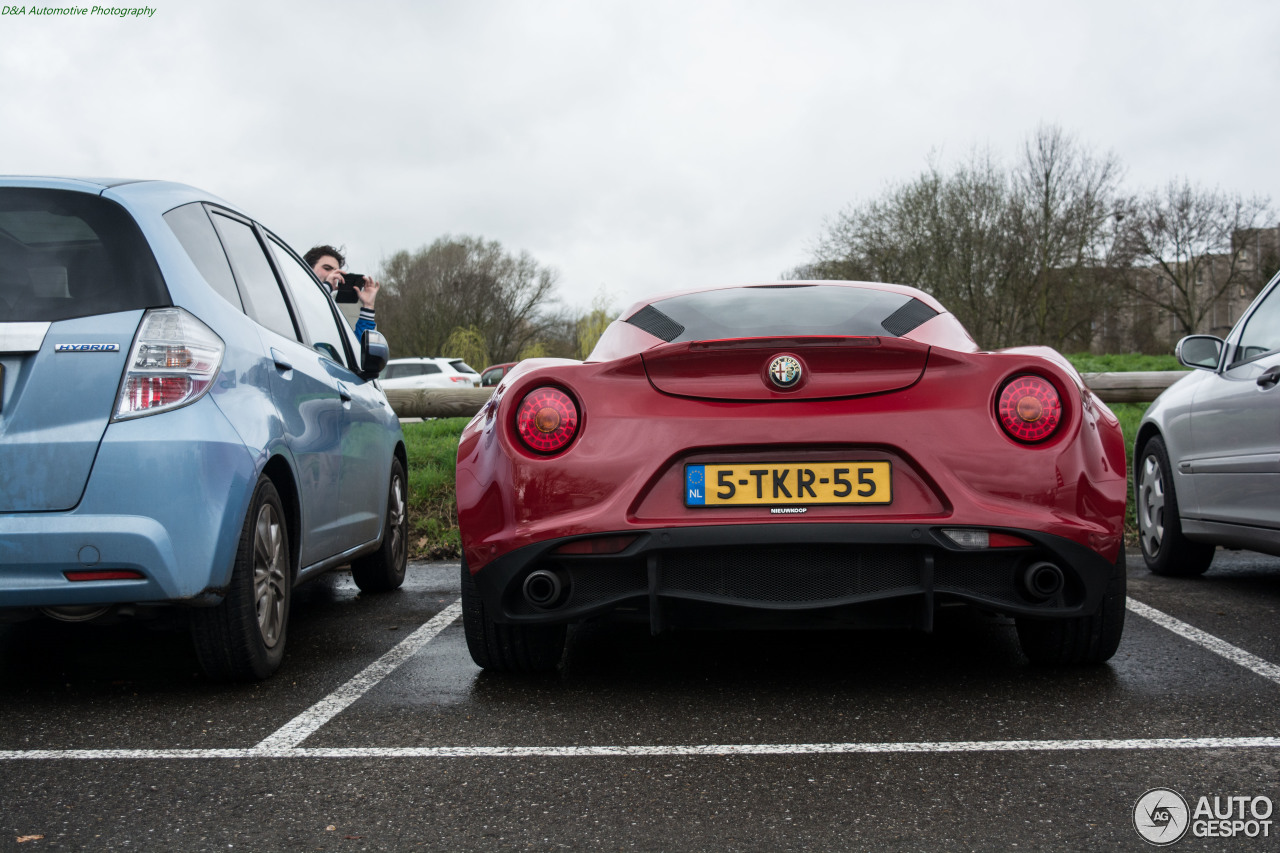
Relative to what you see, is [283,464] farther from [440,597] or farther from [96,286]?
[440,597]

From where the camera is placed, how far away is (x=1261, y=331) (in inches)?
213

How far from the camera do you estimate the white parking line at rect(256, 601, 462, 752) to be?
3.16m

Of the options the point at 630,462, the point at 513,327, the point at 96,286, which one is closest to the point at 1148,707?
the point at 630,462

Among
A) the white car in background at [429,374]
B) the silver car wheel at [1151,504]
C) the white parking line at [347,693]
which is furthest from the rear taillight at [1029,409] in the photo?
the white car in background at [429,374]

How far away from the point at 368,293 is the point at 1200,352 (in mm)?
4836

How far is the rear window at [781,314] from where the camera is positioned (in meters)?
3.66

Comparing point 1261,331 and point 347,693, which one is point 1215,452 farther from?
point 347,693

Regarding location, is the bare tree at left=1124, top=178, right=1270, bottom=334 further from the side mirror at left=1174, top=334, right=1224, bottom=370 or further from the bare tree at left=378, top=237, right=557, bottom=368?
the side mirror at left=1174, top=334, right=1224, bottom=370

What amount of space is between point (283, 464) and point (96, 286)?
84 cm

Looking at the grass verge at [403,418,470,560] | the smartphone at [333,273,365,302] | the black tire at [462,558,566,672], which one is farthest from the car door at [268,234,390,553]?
the smartphone at [333,273,365,302]

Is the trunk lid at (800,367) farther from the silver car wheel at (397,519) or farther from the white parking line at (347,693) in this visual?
the silver car wheel at (397,519)

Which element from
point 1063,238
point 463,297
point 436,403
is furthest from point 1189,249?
point 436,403

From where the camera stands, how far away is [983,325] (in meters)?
34.6

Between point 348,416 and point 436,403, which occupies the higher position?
point 348,416
